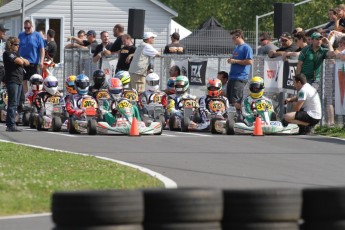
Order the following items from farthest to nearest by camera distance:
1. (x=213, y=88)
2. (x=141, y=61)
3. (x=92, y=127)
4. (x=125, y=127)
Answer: (x=141, y=61)
(x=213, y=88)
(x=125, y=127)
(x=92, y=127)

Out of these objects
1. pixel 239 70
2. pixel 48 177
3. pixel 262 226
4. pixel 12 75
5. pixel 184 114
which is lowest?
pixel 48 177

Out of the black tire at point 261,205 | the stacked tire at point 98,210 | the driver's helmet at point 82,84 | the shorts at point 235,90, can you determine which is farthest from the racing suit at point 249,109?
the stacked tire at point 98,210

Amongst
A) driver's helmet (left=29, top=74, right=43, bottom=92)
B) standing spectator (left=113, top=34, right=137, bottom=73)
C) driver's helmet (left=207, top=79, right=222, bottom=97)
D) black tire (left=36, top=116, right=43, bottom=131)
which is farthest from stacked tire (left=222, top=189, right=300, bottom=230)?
standing spectator (left=113, top=34, right=137, bottom=73)

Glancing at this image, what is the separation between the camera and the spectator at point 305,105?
70.8 ft

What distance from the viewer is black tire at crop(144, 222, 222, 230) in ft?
25.2

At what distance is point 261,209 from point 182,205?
0.51m

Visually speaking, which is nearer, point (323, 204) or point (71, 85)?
point (323, 204)

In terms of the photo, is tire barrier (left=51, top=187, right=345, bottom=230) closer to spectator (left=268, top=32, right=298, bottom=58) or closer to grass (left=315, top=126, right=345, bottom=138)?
grass (left=315, top=126, right=345, bottom=138)

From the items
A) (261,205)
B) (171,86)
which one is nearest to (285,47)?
(171,86)

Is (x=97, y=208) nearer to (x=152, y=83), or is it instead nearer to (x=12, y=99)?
(x=12, y=99)

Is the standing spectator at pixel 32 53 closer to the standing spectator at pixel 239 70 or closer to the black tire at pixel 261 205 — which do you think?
the standing spectator at pixel 239 70

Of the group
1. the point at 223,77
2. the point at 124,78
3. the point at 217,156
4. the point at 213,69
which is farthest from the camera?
the point at 213,69

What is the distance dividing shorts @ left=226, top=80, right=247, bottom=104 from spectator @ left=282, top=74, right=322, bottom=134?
6.96ft

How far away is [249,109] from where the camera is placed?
22.2m
